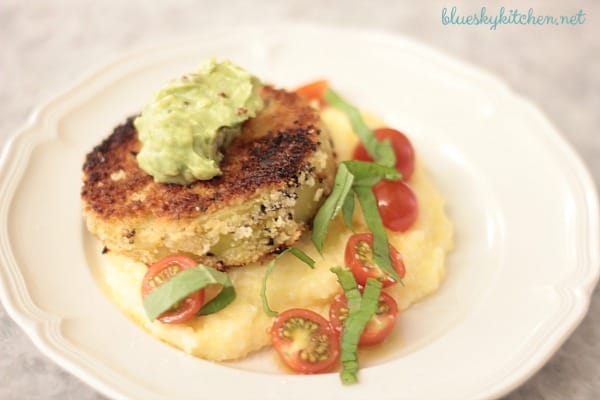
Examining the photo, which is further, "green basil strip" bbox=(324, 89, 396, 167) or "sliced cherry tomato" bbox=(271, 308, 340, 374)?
"green basil strip" bbox=(324, 89, 396, 167)

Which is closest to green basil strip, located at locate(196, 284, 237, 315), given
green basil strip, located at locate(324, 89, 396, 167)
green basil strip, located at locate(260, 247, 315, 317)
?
green basil strip, located at locate(260, 247, 315, 317)

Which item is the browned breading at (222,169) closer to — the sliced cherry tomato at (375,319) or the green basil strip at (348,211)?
the green basil strip at (348,211)

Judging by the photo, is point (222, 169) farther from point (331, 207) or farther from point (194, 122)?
point (331, 207)

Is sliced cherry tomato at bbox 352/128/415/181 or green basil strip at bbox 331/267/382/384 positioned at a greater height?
sliced cherry tomato at bbox 352/128/415/181

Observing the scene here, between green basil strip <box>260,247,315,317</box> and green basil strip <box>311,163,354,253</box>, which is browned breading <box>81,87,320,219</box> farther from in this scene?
green basil strip <box>260,247,315,317</box>

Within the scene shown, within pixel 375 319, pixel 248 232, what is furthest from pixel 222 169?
pixel 375 319

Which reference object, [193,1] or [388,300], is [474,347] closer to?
[388,300]

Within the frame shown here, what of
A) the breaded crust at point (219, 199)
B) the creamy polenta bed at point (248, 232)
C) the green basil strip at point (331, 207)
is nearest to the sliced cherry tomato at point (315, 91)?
the creamy polenta bed at point (248, 232)
